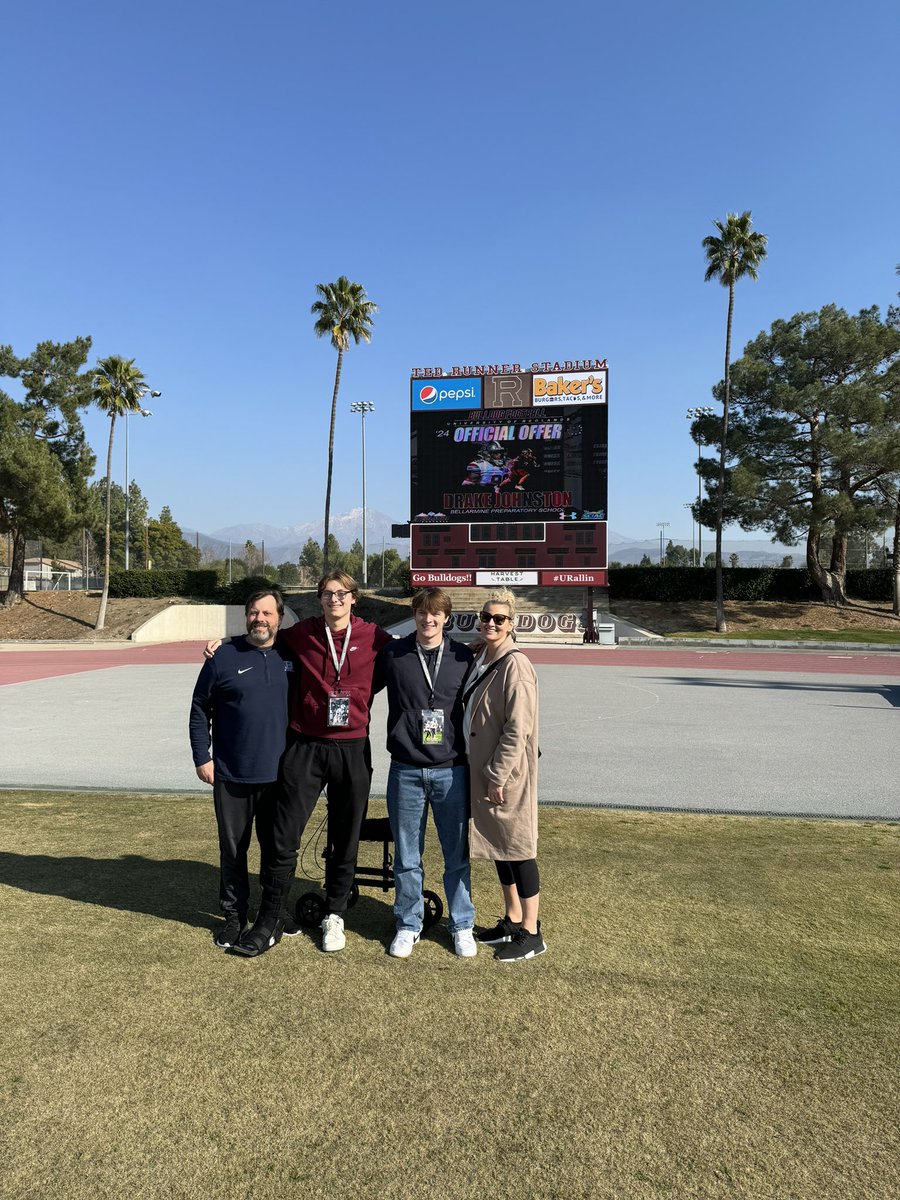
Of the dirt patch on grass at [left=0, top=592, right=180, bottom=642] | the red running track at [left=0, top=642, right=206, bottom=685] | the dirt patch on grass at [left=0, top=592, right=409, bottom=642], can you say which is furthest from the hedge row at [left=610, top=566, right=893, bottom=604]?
the dirt patch on grass at [left=0, top=592, right=180, bottom=642]

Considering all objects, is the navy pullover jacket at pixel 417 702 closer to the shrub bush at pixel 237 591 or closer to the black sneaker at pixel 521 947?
the black sneaker at pixel 521 947

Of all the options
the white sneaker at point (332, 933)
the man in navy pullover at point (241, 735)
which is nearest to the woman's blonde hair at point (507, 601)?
the man in navy pullover at point (241, 735)

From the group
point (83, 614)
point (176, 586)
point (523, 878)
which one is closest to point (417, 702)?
point (523, 878)

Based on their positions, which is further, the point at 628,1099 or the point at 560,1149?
the point at 628,1099

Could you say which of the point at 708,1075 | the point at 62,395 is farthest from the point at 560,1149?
the point at 62,395

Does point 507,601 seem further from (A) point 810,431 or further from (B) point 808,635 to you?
(A) point 810,431

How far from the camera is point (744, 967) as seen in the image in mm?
3996

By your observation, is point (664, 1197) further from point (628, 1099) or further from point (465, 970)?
point (465, 970)

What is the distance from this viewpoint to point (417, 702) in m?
4.20

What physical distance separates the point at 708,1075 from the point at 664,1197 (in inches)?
28.8

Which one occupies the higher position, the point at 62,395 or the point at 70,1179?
the point at 62,395

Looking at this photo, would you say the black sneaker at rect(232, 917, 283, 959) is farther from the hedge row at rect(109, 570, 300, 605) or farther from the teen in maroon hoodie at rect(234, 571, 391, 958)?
the hedge row at rect(109, 570, 300, 605)

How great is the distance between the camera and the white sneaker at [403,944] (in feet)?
13.6

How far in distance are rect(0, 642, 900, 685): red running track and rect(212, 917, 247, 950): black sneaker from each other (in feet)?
55.2
